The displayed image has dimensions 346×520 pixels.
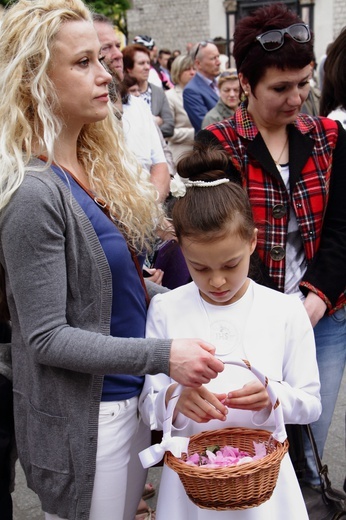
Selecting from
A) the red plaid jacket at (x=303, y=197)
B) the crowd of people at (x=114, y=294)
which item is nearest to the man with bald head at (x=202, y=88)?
the red plaid jacket at (x=303, y=197)

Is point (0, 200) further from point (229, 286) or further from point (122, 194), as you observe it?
point (229, 286)

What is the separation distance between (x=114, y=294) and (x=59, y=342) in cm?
26

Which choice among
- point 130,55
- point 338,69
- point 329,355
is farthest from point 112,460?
point 130,55

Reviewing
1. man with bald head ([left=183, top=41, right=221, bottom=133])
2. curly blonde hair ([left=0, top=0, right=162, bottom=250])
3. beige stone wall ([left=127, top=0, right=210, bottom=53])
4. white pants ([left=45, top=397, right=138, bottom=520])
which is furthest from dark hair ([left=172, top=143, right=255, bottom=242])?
beige stone wall ([left=127, top=0, right=210, bottom=53])

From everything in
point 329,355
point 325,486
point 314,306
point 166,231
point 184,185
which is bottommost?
point 325,486

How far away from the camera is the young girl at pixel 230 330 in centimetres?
192

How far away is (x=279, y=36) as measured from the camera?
2334 millimetres

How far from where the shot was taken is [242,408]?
1.80 meters

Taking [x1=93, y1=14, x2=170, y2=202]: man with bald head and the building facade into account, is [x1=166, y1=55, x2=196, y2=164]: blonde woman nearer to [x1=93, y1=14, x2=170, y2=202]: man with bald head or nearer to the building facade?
[x1=93, y1=14, x2=170, y2=202]: man with bald head

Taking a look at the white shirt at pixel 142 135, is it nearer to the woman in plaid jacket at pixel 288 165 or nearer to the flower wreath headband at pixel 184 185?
the woman in plaid jacket at pixel 288 165

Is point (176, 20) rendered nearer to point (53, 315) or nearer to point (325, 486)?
point (325, 486)

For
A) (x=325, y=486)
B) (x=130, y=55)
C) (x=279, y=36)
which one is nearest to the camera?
(x=325, y=486)

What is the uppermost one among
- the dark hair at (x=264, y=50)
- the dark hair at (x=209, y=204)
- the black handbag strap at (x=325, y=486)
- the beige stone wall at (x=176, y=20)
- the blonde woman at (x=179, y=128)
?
the dark hair at (x=264, y=50)

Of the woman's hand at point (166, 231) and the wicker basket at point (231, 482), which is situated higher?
the woman's hand at point (166, 231)
